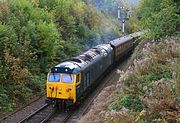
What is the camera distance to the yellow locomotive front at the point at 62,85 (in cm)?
1653

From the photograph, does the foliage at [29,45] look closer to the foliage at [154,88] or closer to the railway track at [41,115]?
the railway track at [41,115]

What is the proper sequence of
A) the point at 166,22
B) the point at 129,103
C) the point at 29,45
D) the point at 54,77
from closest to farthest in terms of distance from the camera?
1. the point at 129,103
2. the point at 54,77
3. the point at 166,22
4. the point at 29,45

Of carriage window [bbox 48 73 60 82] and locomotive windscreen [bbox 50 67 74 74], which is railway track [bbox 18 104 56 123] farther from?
locomotive windscreen [bbox 50 67 74 74]

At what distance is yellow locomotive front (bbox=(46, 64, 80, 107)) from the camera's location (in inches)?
651

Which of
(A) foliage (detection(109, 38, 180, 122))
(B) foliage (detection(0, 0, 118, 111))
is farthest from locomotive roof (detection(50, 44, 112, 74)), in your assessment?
(A) foliage (detection(109, 38, 180, 122))

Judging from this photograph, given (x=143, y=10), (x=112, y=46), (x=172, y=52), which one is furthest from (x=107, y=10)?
(x=172, y=52)

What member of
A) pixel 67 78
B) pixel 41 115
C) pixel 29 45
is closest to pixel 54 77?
pixel 67 78

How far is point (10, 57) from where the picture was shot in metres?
18.3

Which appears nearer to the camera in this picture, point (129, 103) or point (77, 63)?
point (129, 103)

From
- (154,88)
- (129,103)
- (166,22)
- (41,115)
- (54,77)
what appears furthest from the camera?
(166,22)

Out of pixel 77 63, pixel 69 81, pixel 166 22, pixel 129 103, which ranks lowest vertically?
pixel 129 103

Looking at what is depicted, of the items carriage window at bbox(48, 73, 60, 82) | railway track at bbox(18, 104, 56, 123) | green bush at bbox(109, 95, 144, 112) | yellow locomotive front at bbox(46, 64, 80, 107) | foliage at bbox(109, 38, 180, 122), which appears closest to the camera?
foliage at bbox(109, 38, 180, 122)

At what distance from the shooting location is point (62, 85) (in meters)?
16.7

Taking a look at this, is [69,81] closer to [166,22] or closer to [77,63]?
[77,63]
